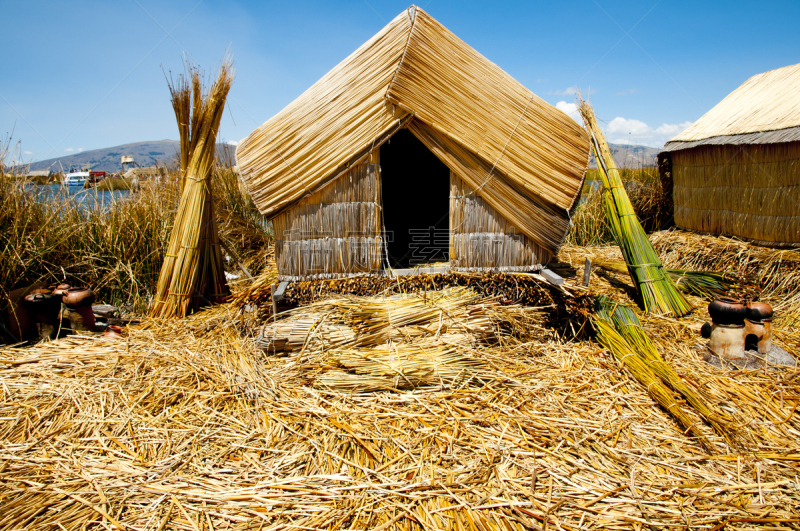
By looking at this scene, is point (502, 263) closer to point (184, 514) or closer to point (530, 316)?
point (530, 316)

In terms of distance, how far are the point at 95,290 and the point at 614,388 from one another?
5.27 meters

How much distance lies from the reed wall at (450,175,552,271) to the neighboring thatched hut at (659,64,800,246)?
3.59 m

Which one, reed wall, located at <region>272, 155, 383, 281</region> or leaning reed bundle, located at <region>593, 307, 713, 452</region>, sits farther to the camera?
reed wall, located at <region>272, 155, 383, 281</region>

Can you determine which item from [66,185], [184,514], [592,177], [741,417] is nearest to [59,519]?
[184,514]

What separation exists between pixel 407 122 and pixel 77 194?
13.6 feet

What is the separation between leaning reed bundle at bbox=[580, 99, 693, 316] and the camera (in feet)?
14.5

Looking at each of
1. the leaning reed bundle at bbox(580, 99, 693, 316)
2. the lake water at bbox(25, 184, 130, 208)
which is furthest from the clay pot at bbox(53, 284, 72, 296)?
the leaning reed bundle at bbox(580, 99, 693, 316)

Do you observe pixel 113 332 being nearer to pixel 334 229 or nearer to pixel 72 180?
pixel 334 229

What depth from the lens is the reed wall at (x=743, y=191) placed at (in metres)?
5.03

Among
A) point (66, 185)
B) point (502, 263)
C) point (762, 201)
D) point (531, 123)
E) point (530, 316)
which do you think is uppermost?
point (531, 123)

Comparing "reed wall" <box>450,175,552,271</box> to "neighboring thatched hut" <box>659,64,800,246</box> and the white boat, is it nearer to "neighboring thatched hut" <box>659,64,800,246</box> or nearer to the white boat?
"neighboring thatched hut" <box>659,64,800,246</box>

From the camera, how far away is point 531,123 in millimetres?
3805

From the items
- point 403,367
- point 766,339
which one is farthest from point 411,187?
point 766,339

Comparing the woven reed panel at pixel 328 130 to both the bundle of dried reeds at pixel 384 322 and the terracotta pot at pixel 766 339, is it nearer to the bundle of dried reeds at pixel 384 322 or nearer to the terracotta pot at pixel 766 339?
the bundle of dried reeds at pixel 384 322
